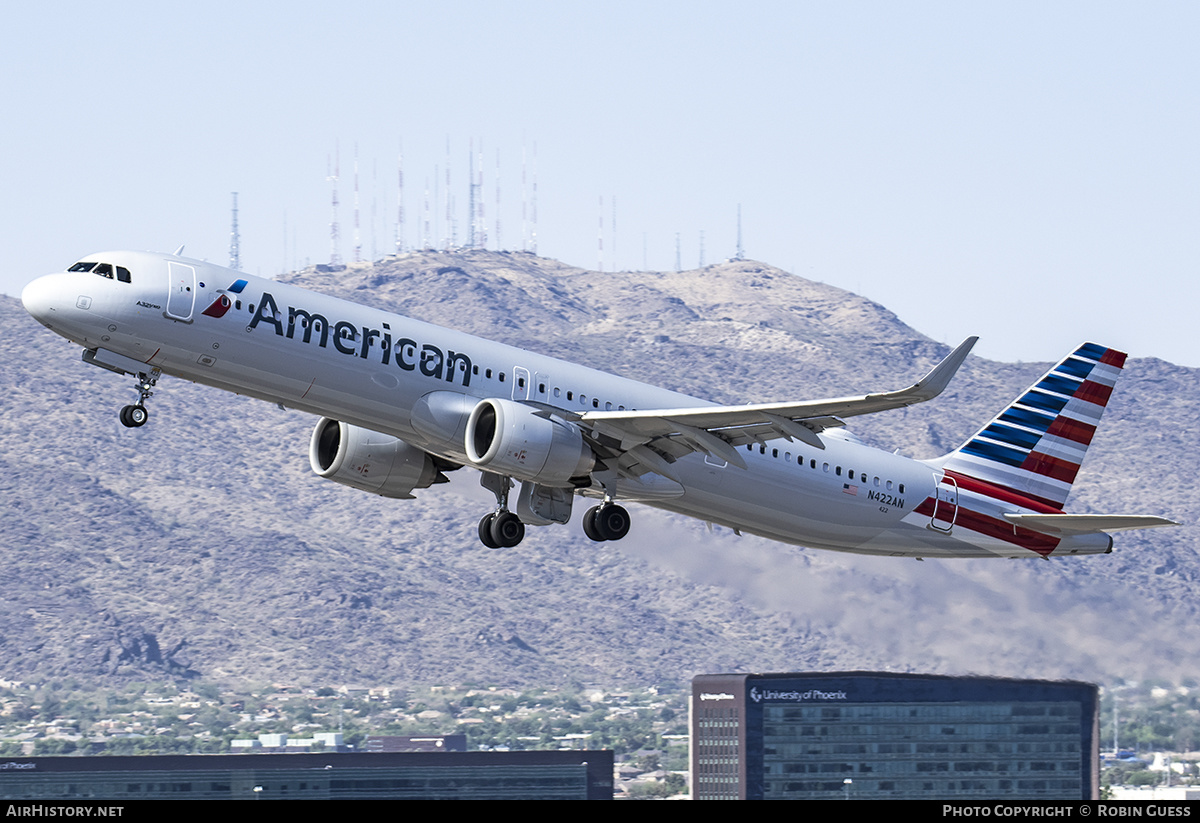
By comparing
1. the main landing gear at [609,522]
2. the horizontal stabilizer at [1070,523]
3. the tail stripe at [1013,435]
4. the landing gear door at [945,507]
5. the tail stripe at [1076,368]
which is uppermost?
the tail stripe at [1076,368]

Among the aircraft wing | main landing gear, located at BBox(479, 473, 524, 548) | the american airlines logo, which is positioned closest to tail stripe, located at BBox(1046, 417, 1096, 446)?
the aircraft wing

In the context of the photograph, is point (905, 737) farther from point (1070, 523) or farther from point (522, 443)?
point (522, 443)

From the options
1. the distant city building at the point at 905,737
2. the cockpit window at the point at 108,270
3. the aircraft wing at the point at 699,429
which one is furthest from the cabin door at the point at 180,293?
the distant city building at the point at 905,737

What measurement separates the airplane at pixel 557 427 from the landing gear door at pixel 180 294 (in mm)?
43

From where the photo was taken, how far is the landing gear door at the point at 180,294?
135 ft

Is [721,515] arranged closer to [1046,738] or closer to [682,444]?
[682,444]

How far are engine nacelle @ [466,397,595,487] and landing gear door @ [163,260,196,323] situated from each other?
7328 mm

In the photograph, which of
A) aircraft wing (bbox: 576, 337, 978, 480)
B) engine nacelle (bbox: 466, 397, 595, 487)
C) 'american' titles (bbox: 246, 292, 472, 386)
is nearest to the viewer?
'american' titles (bbox: 246, 292, 472, 386)

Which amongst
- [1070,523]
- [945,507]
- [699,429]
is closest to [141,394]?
[699,429]

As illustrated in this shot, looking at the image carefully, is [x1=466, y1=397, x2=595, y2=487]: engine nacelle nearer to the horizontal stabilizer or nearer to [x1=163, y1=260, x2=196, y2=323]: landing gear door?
[x1=163, y1=260, x2=196, y2=323]: landing gear door

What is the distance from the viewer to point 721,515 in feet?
160

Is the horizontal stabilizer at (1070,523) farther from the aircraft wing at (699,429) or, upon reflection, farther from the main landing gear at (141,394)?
the main landing gear at (141,394)

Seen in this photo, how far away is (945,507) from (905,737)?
214ft

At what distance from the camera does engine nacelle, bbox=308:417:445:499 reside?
48.9 metres
